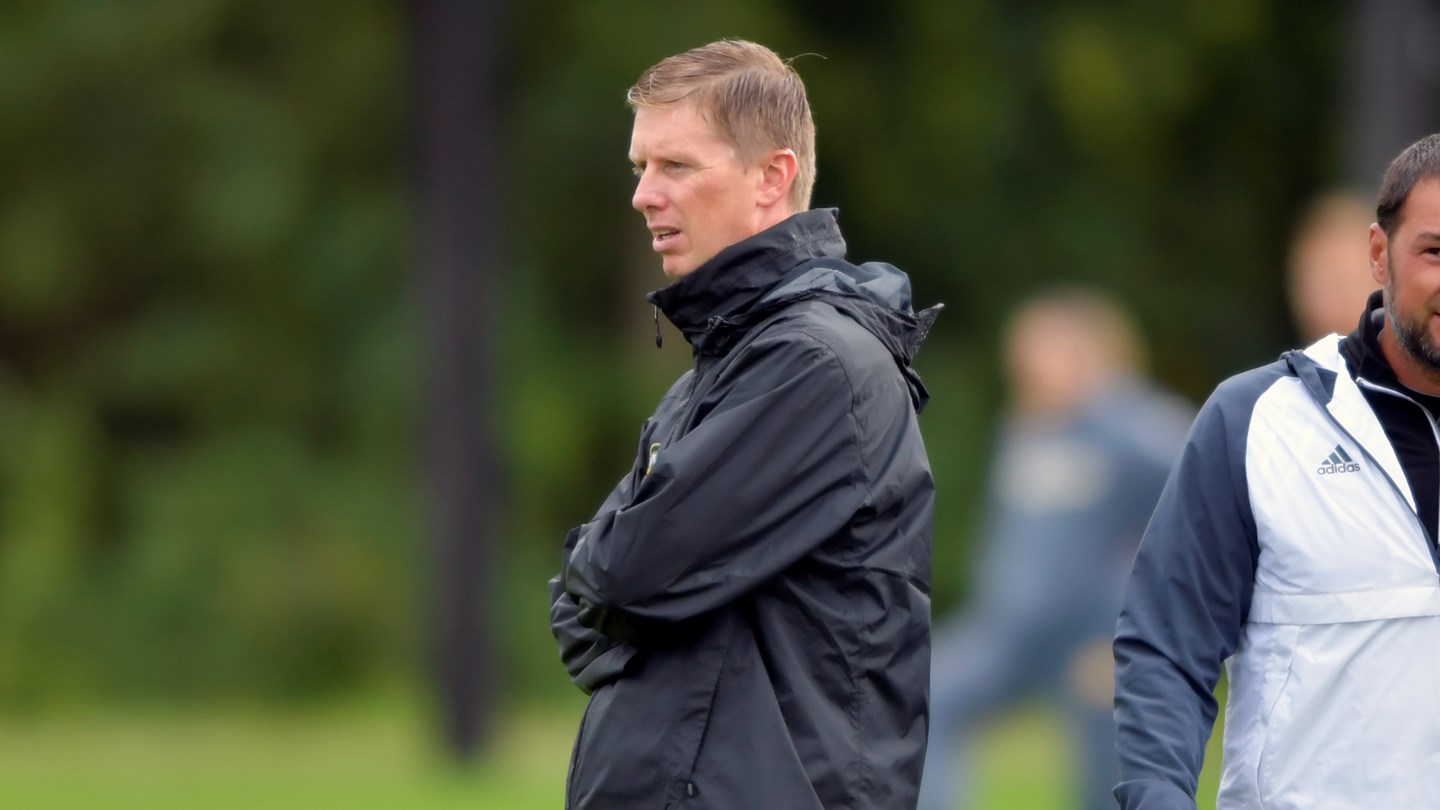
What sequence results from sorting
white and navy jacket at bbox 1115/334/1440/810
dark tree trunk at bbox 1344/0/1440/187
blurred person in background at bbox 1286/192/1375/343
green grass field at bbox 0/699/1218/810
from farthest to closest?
dark tree trunk at bbox 1344/0/1440/187, green grass field at bbox 0/699/1218/810, blurred person in background at bbox 1286/192/1375/343, white and navy jacket at bbox 1115/334/1440/810

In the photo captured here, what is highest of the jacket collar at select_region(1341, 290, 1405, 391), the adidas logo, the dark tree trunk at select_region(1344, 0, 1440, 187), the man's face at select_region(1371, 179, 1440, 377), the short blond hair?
the short blond hair

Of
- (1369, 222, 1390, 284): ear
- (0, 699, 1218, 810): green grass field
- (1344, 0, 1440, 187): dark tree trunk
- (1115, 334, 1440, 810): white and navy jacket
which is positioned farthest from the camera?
(1344, 0, 1440, 187): dark tree trunk

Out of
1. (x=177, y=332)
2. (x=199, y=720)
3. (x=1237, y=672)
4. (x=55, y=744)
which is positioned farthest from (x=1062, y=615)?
(x=177, y=332)

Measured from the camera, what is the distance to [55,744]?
1072cm

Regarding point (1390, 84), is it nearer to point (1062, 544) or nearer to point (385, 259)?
point (1062, 544)

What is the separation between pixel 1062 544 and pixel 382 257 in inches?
314

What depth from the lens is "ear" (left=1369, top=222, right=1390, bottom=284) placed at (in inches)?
117

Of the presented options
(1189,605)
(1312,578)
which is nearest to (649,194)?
(1189,605)

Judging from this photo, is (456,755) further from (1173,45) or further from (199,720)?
(1173,45)

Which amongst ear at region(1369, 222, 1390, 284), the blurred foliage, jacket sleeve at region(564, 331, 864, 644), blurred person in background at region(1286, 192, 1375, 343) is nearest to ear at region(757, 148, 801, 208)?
jacket sleeve at region(564, 331, 864, 644)

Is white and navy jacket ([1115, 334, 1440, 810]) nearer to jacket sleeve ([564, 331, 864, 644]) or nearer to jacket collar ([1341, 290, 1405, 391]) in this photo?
jacket collar ([1341, 290, 1405, 391])

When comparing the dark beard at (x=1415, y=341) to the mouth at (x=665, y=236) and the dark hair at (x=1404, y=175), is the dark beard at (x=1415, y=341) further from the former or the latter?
the mouth at (x=665, y=236)

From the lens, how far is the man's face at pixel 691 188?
312 cm

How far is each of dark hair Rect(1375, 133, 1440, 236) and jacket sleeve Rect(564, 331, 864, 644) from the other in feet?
2.71
